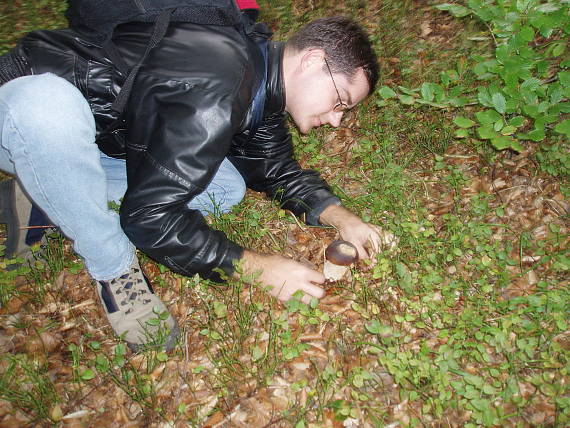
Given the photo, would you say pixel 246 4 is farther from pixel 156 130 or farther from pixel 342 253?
pixel 342 253

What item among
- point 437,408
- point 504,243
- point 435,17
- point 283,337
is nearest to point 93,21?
point 283,337

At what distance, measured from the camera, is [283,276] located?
2.51 metres

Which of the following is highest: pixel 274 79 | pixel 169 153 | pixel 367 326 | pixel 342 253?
pixel 274 79

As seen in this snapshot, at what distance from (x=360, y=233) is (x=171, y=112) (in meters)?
1.57

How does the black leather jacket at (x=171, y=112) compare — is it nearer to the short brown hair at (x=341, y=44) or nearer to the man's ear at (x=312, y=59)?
the man's ear at (x=312, y=59)

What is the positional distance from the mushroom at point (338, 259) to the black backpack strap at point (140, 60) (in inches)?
64.6

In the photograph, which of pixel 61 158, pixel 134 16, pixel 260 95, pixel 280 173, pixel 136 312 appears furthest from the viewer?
pixel 280 173

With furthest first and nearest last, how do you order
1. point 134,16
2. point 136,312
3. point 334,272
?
1. point 334,272
2. point 136,312
3. point 134,16

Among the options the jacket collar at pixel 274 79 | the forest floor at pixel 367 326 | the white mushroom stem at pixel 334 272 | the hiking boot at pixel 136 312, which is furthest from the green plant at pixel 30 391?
the jacket collar at pixel 274 79

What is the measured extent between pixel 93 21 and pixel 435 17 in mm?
3909

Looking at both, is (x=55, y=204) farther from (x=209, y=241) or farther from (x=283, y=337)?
(x=283, y=337)

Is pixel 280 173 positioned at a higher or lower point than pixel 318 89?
lower

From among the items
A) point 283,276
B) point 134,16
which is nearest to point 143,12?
point 134,16

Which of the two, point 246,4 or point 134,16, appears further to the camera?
point 246,4
